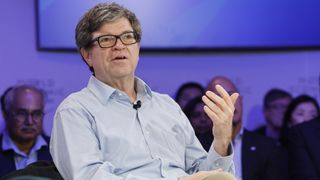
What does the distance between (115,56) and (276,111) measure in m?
2.87

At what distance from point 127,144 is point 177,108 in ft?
1.24

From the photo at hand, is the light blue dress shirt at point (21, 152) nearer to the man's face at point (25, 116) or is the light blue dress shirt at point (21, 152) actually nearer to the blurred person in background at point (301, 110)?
the man's face at point (25, 116)

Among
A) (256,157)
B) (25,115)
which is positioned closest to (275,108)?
(256,157)

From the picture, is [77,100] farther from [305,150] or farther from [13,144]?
[305,150]

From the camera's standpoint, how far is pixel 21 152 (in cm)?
433

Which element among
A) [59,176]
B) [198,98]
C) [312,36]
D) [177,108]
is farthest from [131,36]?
[312,36]

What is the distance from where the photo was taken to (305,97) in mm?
Result: 5117

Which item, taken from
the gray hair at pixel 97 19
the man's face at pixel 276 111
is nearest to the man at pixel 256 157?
the man's face at pixel 276 111

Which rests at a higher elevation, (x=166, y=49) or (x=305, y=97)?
(x=166, y=49)

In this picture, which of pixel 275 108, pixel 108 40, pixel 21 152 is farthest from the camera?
pixel 275 108

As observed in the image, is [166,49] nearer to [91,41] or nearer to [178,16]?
[178,16]

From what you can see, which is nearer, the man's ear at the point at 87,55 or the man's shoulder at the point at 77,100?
the man's shoulder at the point at 77,100

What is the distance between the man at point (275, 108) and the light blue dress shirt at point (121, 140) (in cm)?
261

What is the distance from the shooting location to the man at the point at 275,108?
5.28m
